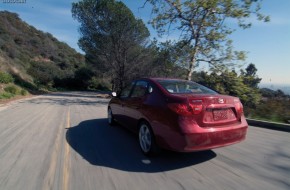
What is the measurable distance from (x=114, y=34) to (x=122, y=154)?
22.4 meters

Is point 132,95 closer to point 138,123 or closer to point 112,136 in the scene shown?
point 138,123

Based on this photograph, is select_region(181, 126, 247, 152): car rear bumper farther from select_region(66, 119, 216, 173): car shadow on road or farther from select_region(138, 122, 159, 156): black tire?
select_region(138, 122, 159, 156): black tire

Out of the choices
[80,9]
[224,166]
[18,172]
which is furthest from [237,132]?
[80,9]

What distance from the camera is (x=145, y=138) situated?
16.7 ft

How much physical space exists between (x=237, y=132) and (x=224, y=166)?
67cm

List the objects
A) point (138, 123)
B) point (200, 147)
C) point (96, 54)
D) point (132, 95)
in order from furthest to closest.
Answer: point (96, 54) < point (132, 95) < point (138, 123) < point (200, 147)

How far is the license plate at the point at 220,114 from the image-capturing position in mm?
4316

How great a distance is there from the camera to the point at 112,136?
666cm

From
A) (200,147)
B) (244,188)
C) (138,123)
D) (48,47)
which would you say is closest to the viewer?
(244,188)

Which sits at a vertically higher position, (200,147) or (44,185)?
(200,147)

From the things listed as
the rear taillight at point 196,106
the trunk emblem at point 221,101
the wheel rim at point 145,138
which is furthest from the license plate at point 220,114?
the wheel rim at point 145,138

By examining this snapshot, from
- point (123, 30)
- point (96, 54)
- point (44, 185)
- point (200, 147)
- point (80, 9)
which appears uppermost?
point (80, 9)

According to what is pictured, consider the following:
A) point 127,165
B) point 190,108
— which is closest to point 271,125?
point 190,108

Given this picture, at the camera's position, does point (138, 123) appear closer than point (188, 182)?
No
